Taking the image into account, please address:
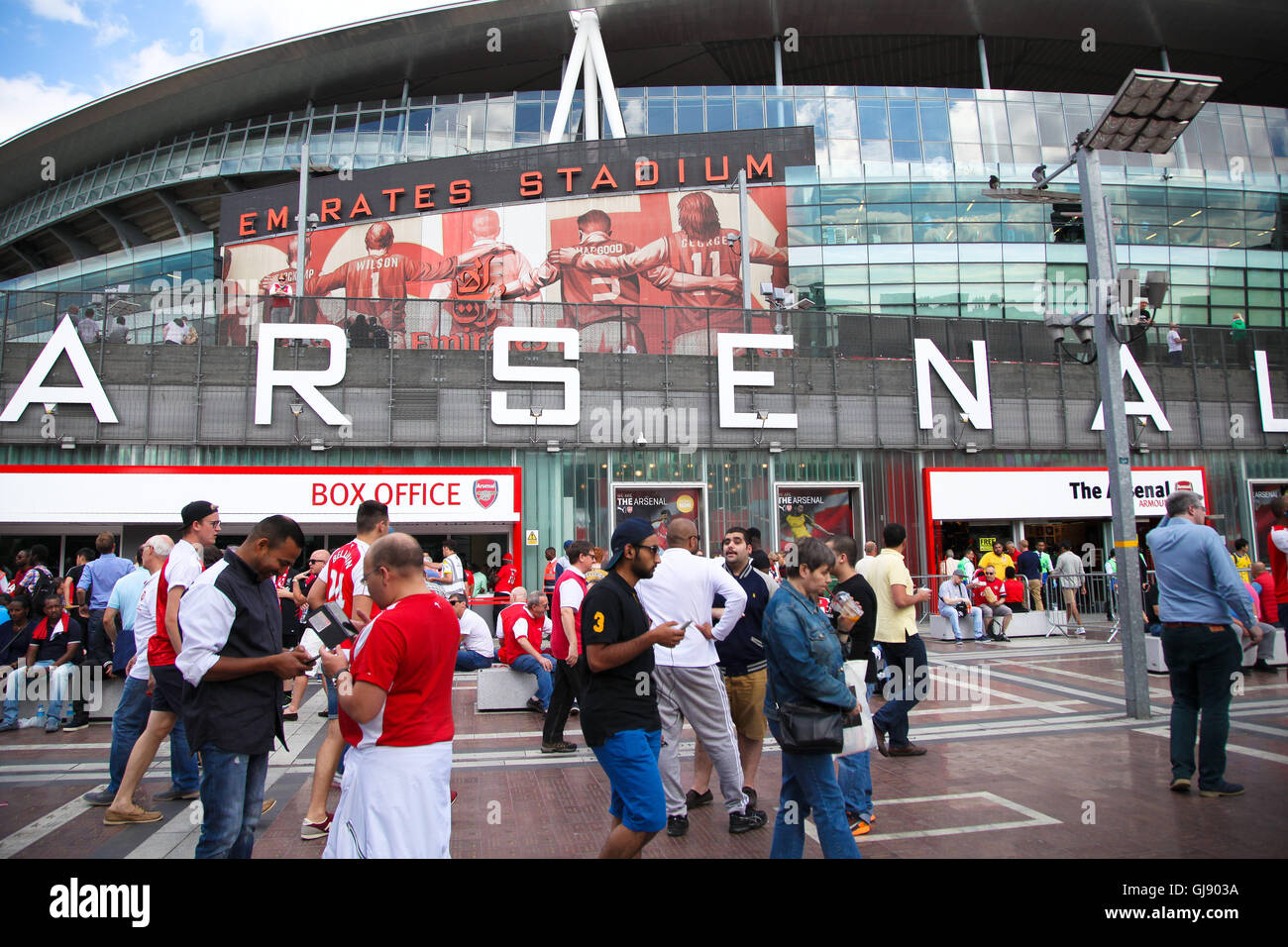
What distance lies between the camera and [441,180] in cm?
3041

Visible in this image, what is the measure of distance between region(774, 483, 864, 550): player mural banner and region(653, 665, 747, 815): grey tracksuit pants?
14.2 metres

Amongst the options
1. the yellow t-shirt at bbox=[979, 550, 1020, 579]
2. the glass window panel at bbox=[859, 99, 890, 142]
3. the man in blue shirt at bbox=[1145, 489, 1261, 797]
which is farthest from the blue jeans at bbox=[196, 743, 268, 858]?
the glass window panel at bbox=[859, 99, 890, 142]

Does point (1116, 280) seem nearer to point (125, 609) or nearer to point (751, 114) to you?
point (125, 609)

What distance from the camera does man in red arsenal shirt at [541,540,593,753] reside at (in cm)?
691

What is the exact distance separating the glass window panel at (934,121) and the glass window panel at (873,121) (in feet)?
5.43

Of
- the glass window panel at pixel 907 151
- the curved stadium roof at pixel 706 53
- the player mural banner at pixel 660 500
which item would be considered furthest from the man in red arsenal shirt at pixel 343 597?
the curved stadium roof at pixel 706 53

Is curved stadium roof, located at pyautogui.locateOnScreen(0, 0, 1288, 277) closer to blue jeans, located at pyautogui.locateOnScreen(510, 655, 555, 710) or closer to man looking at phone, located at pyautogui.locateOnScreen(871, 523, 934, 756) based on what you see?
blue jeans, located at pyautogui.locateOnScreen(510, 655, 555, 710)

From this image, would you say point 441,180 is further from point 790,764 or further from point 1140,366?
point 790,764

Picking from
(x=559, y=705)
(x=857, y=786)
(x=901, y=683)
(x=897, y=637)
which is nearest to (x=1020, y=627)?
(x=901, y=683)

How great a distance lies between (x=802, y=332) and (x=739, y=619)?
49.2 ft

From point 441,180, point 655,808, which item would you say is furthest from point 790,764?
point 441,180

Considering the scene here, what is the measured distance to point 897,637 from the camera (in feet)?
22.4

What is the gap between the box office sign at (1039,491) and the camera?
1994 cm

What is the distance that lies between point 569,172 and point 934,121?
53.5 ft
